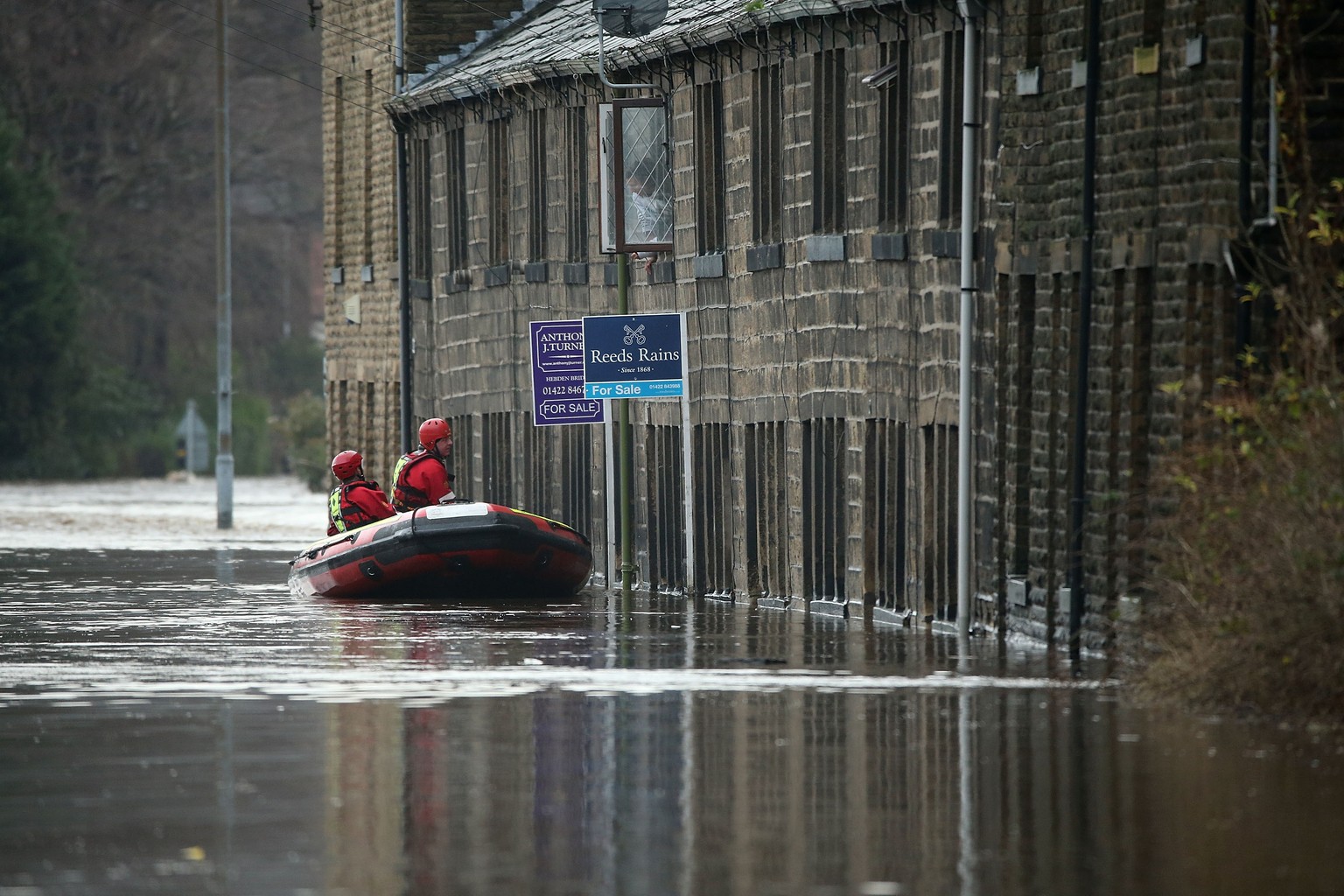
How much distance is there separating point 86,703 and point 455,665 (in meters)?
3.50

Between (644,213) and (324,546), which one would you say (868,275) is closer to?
(644,213)

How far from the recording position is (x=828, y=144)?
27.7m

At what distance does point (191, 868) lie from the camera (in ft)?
37.3

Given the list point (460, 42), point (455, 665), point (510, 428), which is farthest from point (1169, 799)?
point (460, 42)

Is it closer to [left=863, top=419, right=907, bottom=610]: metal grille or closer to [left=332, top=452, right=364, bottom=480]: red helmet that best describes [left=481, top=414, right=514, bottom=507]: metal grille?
[left=332, top=452, right=364, bottom=480]: red helmet

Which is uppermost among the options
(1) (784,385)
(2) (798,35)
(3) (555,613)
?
(2) (798,35)

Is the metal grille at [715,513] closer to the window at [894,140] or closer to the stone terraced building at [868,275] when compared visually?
the stone terraced building at [868,275]

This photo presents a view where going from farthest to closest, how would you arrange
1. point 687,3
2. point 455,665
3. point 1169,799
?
point 687,3
point 455,665
point 1169,799

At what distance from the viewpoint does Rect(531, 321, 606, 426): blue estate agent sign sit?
2970 centimetres

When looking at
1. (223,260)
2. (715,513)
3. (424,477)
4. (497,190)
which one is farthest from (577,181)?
(223,260)

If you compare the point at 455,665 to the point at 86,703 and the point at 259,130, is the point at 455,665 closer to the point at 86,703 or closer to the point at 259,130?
the point at 86,703

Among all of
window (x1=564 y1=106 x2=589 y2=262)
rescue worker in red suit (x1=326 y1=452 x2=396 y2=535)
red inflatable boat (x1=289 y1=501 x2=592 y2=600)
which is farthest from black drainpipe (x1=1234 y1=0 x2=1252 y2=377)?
window (x1=564 y1=106 x2=589 y2=262)

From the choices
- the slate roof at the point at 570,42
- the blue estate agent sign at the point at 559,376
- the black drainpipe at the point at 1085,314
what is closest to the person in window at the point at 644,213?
the blue estate agent sign at the point at 559,376

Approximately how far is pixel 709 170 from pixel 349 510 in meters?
4.85
